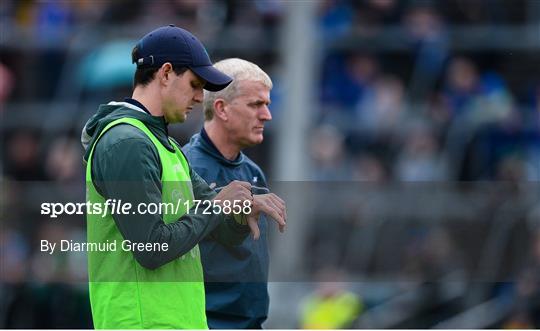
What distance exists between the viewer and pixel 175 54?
4.32 m

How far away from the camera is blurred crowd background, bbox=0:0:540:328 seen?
29.9 feet

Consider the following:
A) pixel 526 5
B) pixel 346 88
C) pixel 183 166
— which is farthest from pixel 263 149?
pixel 183 166

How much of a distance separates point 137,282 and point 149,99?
0.57m

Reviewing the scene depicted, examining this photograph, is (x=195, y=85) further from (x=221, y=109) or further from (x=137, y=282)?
(x=221, y=109)

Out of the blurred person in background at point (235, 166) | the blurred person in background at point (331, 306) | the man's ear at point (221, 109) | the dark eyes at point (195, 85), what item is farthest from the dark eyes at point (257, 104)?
the blurred person in background at point (331, 306)

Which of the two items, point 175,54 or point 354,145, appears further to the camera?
point 354,145

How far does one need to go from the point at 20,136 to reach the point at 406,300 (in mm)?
3641

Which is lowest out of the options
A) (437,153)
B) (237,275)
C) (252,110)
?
(237,275)

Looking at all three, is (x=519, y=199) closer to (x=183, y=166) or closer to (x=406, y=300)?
(x=406, y=300)

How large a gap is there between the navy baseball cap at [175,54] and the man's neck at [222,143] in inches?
35.2

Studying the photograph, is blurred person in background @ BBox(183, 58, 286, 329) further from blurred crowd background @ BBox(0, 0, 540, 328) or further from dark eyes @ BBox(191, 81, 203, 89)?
blurred crowd background @ BBox(0, 0, 540, 328)

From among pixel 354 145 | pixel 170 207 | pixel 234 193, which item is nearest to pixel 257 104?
pixel 234 193

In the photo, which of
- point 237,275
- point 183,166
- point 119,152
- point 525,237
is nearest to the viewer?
point 119,152

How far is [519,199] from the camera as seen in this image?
9.27 metres
